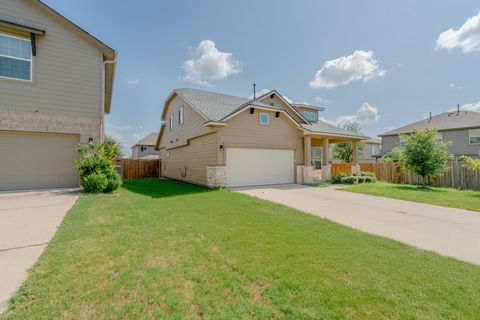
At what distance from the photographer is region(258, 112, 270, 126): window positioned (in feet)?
41.8

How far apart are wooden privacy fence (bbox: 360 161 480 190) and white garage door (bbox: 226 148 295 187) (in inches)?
328

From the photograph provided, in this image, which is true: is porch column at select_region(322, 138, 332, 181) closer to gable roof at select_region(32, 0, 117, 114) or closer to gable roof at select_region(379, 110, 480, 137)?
gable roof at select_region(379, 110, 480, 137)

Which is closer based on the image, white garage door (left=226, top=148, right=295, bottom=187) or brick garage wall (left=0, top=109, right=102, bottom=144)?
brick garage wall (left=0, top=109, right=102, bottom=144)

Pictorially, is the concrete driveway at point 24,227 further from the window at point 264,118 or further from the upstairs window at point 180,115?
the window at point 264,118

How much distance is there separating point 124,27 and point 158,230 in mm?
13482

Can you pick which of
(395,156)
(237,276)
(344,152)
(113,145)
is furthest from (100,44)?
(344,152)

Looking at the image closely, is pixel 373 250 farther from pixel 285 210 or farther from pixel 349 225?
pixel 285 210

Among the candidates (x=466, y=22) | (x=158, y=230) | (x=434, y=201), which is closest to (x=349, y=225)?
(x=158, y=230)

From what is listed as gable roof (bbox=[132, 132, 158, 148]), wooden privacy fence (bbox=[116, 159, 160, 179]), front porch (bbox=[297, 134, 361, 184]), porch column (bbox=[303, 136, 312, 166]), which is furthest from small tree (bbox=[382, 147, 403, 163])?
gable roof (bbox=[132, 132, 158, 148])

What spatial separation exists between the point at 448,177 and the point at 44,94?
72.9 feet

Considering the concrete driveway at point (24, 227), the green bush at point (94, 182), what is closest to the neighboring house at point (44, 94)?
the concrete driveway at point (24, 227)

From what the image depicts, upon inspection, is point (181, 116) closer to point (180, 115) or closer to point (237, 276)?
point (180, 115)

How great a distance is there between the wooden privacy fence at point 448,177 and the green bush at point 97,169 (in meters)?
18.2

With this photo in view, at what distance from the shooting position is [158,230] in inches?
185
